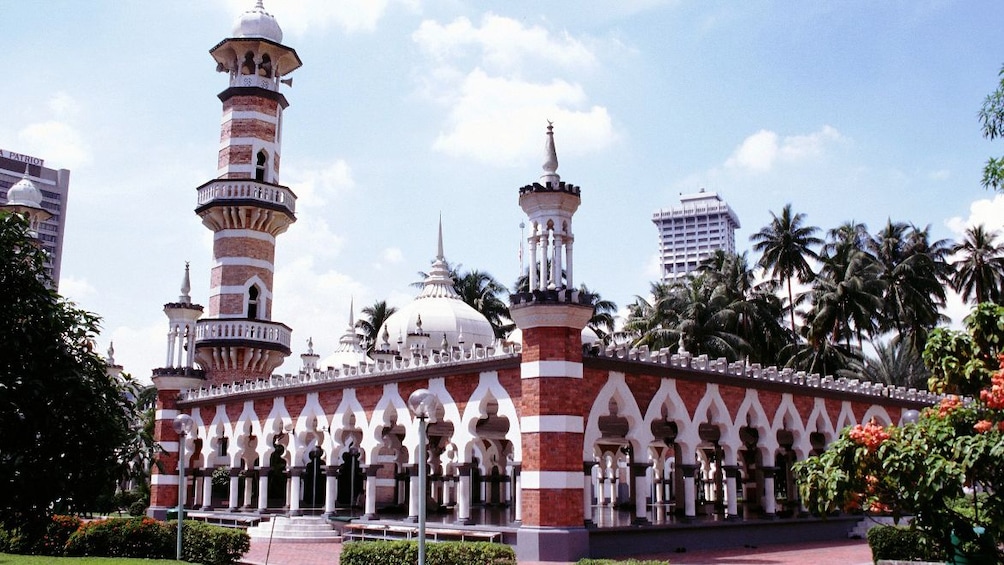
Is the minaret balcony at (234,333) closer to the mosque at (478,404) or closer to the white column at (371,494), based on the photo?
the mosque at (478,404)

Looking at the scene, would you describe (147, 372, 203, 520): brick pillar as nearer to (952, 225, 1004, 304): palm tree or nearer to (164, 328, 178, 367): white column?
(164, 328, 178, 367): white column

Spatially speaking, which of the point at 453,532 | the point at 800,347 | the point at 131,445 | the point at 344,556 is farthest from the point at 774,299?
the point at 131,445

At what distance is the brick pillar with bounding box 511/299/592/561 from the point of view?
19734 millimetres

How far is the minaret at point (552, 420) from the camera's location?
19.8 meters

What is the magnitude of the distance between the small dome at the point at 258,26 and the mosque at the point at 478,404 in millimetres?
93

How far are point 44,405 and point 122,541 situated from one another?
6.92 metres

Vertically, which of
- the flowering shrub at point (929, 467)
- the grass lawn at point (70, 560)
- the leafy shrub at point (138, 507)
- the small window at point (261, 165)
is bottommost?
the leafy shrub at point (138, 507)

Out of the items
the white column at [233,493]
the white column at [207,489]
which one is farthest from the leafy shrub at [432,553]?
the white column at [207,489]

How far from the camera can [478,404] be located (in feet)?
73.6

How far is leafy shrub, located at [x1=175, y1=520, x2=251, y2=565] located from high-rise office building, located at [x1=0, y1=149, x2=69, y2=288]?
111154 mm

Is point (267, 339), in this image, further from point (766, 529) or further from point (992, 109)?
point (992, 109)

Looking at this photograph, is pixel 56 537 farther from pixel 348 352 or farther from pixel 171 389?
pixel 348 352

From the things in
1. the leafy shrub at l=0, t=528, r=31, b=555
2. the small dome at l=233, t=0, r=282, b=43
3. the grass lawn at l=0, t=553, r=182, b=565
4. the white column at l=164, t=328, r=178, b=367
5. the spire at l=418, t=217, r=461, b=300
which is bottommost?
the grass lawn at l=0, t=553, r=182, b=565

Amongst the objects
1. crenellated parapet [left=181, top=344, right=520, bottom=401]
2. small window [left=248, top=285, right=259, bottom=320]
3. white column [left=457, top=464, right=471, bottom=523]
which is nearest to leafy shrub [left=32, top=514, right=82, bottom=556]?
crenellated parapet [left=181, top=344, right=520, bottom=401]
